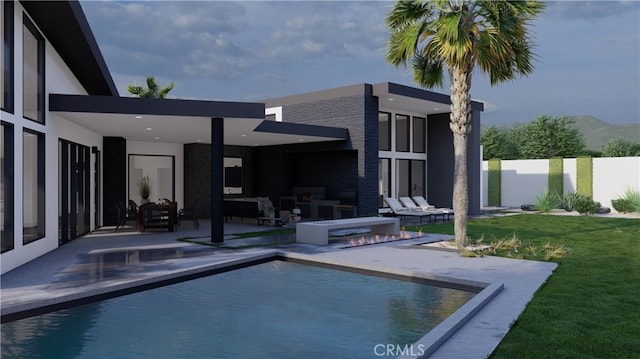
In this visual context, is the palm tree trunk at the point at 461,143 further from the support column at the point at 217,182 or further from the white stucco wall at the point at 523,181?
the white stucco wall at the point at 523,181

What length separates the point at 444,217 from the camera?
63.4 feet

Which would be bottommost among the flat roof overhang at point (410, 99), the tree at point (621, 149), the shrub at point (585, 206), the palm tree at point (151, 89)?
the shrub at point (585, 206)

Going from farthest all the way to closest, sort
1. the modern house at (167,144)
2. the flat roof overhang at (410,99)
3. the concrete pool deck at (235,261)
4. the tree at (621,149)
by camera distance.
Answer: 1. the tree at (621,149)
2. the flat roof overhang at (410,99)
3. the modern house at (167,144)
4. the concrete pool deck at (235,261)

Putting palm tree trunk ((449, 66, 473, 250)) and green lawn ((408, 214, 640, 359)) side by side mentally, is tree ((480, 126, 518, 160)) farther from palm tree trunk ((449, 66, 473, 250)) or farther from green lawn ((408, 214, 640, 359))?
palm tree trunk ((449, 66, 473, 250))

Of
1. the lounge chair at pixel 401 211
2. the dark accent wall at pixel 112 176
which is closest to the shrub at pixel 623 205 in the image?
the lounge chair at pixel 401 211

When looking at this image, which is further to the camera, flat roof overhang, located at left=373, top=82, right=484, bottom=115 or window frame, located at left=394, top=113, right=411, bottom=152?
window frame, located at left=394, top=113, right=411, bottom=152

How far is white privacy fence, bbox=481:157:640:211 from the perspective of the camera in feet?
78.2

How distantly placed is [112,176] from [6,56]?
28.3ft

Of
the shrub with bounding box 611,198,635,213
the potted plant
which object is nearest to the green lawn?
the shrub with bounding box 611,198,635,213

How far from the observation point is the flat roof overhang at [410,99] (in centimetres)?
1689

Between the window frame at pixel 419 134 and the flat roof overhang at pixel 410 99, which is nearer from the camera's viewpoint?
the flat roof overhang at pixel 410 99

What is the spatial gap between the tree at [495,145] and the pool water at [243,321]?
6534 centimetres

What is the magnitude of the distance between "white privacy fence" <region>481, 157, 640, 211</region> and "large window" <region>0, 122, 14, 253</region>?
→ 24.5 metres

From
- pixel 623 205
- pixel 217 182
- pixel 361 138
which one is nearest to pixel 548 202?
pixel 623 205
